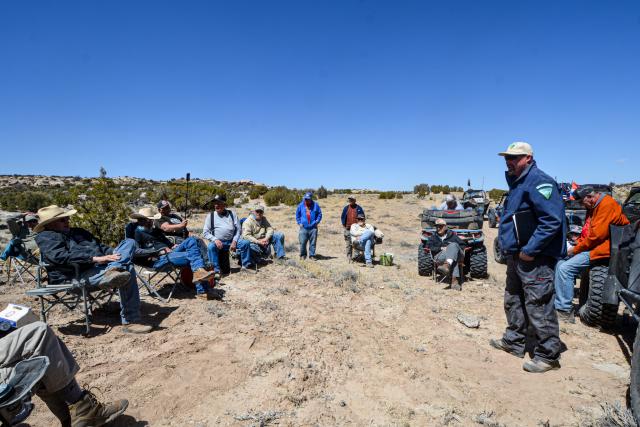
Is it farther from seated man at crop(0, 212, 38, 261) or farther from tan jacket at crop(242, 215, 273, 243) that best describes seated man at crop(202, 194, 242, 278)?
seated man at crop(0, 212, 38, 261)

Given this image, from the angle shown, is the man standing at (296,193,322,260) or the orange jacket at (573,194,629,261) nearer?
the orange jacket at (573,194,629,261)

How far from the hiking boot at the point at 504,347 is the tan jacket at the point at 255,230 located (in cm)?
438

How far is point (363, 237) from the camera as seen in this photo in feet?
25.8

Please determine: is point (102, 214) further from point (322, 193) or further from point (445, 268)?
point (322, 193)

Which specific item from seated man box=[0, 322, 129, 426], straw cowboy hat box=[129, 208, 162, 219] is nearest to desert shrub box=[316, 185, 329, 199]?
straw cowboy hat box=[129, 208, 162, 219]

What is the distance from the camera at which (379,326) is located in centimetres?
434

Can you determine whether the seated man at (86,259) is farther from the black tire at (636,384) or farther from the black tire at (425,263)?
the black tire at (425,263)

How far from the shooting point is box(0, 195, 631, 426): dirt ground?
8.89ft

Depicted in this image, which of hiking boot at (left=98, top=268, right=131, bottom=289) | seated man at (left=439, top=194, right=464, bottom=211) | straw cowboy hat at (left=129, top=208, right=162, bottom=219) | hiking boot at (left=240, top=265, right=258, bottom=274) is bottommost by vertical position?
hiking boot at (left=240, top=265, right=258, bottom=274)

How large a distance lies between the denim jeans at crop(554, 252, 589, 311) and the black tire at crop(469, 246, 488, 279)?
76.8 inches

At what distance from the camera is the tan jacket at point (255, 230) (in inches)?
275

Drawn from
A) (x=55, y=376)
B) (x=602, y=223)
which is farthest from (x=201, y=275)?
(x=602, y=223)

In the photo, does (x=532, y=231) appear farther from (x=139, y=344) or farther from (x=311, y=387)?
(x=139, y=344)

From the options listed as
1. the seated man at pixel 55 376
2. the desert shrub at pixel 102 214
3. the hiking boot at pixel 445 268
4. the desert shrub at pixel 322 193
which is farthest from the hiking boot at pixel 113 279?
the desert shrub at pixel 322 193
